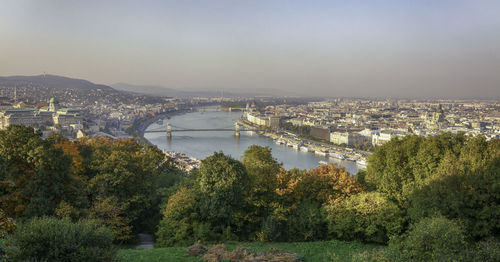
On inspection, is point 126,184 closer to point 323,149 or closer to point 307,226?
point 307,226

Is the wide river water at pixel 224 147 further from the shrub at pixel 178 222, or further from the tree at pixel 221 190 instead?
the shrub at pixel 178 222

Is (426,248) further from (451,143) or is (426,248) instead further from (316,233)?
(451,143)

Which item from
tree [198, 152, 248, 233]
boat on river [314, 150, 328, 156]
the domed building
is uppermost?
tree [198, 152, 248, 233]

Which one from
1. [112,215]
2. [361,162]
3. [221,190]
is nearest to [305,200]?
[221,190]

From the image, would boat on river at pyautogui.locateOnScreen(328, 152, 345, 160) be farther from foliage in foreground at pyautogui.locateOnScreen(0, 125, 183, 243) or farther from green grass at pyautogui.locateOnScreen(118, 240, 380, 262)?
green grass at pyautogui.locateOnScreen(118, 240, 380, 262)

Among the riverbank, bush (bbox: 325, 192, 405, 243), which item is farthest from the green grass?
the riverbank

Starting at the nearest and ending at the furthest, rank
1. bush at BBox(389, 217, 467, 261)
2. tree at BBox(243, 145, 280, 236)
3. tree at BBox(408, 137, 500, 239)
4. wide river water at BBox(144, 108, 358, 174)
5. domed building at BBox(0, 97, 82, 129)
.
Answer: bush at BBox(389, 217, 467, 261) → tree at BBox(408, 137, 500, 239) → tree at BBox(243, 145, 280, 236) → wide river water at BBox(144, 108, 358, 174) → domed building at BBox(0, 97, 82, 129)

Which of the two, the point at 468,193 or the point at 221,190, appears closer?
the point at 468,193

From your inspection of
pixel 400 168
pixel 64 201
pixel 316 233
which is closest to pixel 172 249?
pixel 64 201
